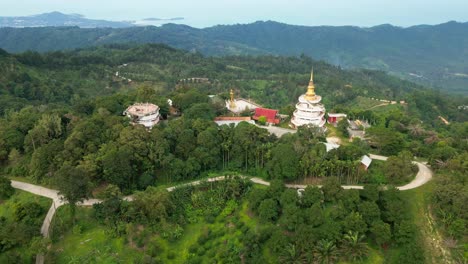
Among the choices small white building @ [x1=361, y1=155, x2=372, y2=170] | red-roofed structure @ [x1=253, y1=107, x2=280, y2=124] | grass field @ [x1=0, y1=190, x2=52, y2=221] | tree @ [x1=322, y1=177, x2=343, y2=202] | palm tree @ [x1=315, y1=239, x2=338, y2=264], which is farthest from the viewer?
red-roofed structure @ [x1=253, y1=107, x2=280, y2=124]

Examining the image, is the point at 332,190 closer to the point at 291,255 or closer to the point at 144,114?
the point at 291,255

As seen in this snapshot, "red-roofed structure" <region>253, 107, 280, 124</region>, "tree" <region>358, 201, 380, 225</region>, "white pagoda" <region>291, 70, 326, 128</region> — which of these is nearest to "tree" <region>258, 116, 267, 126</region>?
"red-roofed structure" <region>253, 107, 280, 124</region>

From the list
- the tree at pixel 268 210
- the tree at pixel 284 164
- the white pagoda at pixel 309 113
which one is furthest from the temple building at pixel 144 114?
the tree at pixel 268 210

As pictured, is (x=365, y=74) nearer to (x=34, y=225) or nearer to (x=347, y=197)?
(x=347, y=197)

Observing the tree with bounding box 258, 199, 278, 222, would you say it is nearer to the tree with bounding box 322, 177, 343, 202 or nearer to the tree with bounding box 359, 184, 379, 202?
the tree with bounding box 322, 177, 343, 202

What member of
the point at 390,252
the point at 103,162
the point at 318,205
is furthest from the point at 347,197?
the point at 103,162

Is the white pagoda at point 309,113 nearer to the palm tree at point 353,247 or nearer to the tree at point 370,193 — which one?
the tree at point 370,193
